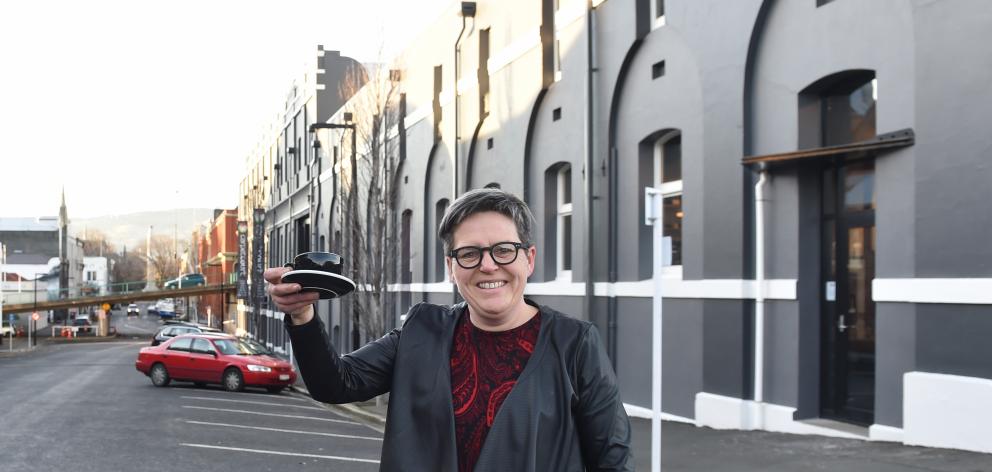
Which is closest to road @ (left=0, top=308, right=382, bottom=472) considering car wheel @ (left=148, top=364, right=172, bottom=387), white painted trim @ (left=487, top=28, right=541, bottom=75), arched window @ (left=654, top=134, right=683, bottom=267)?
car wheel @ (left=148, top=364, right=172, bottom=387)

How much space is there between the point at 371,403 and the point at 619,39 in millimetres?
9664

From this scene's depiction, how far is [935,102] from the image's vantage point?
9.61 m

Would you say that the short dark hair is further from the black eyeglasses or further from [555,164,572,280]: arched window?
[555,164,572,280]: arched window

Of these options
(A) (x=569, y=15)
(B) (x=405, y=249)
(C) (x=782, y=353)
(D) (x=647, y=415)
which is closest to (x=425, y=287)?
(B) (x=405, y=249)

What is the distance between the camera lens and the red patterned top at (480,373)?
273 cm

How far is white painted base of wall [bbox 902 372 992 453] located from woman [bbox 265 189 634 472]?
24.2 feet

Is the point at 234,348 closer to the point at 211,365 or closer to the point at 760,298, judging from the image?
the point at 211,365

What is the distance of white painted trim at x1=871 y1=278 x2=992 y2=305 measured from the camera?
909 centimetres

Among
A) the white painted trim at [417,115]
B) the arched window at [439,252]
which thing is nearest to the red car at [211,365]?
the arched window at [439,252]

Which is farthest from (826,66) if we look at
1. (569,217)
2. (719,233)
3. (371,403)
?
(371,403)

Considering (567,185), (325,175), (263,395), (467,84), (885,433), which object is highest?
(467,84)

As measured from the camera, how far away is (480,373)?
2811 millimetres

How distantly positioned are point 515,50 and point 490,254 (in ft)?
57.6

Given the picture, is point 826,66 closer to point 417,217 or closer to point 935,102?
point 935,102
